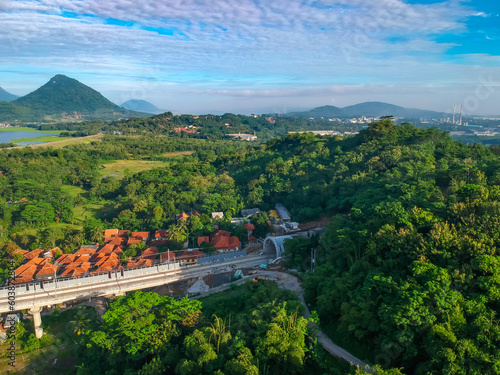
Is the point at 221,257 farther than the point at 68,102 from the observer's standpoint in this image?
No

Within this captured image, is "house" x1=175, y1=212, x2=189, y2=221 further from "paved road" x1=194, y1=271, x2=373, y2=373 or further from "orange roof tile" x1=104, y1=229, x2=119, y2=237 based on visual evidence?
"paved road" x1=194, y1=271, x2=373, y2=373

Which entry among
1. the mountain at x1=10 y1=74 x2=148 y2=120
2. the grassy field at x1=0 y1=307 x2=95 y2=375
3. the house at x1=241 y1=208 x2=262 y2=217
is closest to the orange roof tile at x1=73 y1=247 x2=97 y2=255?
the grassy field at x1=0 y1=307 x2=95 y2=375

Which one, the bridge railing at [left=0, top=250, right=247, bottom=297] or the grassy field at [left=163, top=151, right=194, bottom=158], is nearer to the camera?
the bridge railing at [left=0, top=250, right=247, bottom=297]

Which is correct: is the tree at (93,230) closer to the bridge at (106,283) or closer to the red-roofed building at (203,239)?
the bridge at (106,283)

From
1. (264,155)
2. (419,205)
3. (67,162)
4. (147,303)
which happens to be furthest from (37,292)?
(67,162)

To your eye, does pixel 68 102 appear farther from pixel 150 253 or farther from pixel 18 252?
pixel 150 253

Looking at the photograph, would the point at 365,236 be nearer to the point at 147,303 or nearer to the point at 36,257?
the point at 147,303

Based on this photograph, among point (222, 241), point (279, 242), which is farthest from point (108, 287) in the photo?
point (279, 242)
